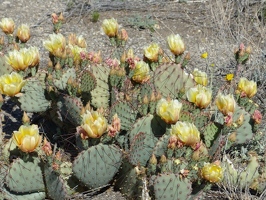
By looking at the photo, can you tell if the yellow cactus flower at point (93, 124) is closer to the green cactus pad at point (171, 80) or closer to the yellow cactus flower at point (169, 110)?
the yellow cactus flower at point (169, 110)

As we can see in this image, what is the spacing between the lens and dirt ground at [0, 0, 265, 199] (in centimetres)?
528

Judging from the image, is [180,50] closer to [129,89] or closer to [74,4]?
[129,89]

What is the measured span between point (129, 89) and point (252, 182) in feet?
2.99

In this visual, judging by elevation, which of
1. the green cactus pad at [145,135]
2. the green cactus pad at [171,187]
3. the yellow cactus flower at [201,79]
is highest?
the yellow cactus flower at [201,79]

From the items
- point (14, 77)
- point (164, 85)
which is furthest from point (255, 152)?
point (14, 77)

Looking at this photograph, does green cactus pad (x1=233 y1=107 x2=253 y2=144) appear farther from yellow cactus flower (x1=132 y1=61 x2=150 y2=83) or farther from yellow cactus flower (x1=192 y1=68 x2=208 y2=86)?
yellow cactus flower (x1=132 y1=61 x2=150 y2=83)

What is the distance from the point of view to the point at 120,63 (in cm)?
321

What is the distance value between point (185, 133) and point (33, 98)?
1088 mm

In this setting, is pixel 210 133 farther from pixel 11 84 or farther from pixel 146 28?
pixel 146 28

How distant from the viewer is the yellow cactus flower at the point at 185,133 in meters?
2.70

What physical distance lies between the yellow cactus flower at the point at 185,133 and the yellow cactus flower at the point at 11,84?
926 millimetres

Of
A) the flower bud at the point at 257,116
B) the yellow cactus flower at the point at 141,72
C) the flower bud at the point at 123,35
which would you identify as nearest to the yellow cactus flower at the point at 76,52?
the flower bud at the point at 123,35

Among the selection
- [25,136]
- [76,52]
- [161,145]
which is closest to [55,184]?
[25,136]

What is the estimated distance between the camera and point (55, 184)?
9.86 ft
